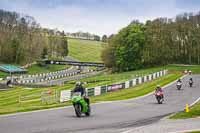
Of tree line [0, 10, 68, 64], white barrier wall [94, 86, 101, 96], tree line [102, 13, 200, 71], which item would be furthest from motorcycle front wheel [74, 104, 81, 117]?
tree line [0, 10, 68, 64]

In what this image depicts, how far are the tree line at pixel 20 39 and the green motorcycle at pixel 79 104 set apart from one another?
123 meters

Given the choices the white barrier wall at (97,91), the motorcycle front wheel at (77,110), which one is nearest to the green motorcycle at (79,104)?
the motorcycle front wheel at (77,110)

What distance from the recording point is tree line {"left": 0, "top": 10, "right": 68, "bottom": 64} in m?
146

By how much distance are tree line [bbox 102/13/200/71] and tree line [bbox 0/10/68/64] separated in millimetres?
30725

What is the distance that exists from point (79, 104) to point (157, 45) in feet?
352

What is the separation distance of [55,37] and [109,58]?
57.8 m

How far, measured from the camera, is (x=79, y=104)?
22641 millimetres

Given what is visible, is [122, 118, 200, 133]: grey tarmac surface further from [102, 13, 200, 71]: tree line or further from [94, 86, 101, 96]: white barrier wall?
[102, 13, 200, 71]: tree line

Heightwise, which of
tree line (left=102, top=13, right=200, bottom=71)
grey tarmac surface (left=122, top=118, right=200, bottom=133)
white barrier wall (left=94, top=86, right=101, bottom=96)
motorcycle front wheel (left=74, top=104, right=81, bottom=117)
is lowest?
white barrier wall (left=94, top=86, right=101, bottom=96)

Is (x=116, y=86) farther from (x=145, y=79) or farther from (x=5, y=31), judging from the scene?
(x=5, y=31)

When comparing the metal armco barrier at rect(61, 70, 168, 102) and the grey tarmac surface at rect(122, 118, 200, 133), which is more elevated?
the grey tarmac surface at rect(122, 118, 200, 133)

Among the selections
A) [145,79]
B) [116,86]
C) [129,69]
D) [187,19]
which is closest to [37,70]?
[129,69]

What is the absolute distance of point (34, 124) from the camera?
18.1m

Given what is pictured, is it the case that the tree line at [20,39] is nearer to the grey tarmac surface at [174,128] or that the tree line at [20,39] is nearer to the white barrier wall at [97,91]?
the white barrier wall at [97,91]
